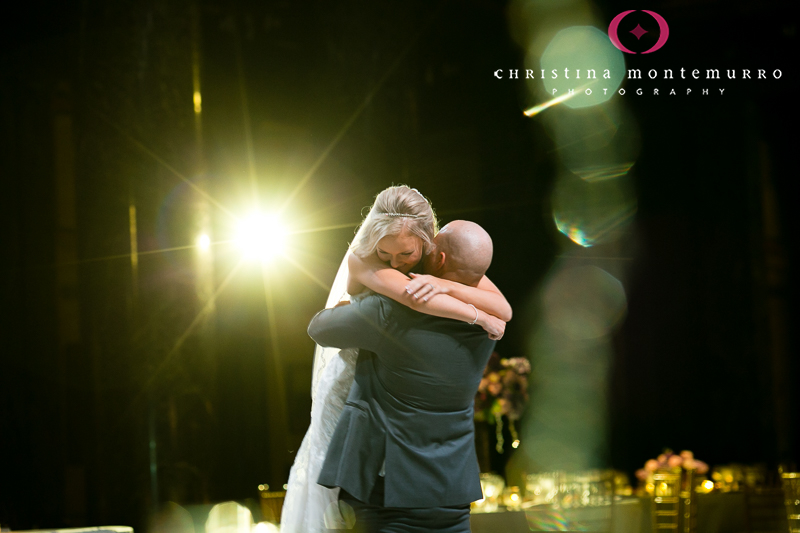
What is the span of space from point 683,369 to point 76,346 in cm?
566

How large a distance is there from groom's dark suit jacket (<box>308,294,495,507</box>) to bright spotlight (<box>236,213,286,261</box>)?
3.76 m

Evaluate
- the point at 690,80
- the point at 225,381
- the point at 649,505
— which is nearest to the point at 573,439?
the point at 649,505

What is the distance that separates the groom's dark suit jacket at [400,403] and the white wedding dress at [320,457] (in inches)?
4.7

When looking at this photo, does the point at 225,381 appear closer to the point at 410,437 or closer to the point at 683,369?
the point at 410,437

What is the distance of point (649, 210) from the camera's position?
23.5ft

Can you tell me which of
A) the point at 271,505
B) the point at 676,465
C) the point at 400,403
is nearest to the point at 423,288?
the point at 400,403

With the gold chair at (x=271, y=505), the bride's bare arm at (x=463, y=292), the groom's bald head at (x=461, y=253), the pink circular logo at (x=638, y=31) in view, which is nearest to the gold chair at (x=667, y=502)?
the gold chair at (x=271, y=505)

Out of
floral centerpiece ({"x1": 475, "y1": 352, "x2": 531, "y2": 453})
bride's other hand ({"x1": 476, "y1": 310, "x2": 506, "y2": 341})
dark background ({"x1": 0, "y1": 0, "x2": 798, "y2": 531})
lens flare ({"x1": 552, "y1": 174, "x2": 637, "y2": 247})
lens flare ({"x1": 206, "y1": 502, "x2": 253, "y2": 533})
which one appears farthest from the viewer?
lens flare ({"x1": 552, "y1": 174, "x2": 637, "y2": 247})

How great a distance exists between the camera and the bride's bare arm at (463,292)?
5.93 feet

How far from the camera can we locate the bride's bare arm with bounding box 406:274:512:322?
5.93 feet

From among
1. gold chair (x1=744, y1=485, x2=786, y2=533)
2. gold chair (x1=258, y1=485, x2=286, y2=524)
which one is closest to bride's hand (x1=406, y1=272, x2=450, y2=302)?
gold chair (x1=258, y1=485, x2=286, y2=524)

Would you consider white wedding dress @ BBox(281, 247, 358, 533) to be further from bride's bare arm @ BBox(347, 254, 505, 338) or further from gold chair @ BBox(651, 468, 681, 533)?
gold chair @ BBox(651, 468, 681, 533)

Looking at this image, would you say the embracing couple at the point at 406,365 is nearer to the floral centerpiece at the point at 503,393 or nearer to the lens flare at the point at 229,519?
the floral centerpiece at the point at 503,393

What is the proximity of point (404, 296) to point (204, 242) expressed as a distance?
3085 mm
